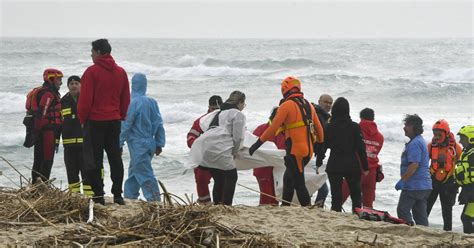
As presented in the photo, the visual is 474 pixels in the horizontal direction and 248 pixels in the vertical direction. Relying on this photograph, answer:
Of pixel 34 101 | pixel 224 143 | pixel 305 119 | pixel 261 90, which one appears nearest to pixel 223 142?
pixel 224 143

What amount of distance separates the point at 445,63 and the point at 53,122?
4508cm

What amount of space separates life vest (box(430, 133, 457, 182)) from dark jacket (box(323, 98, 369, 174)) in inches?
50.7

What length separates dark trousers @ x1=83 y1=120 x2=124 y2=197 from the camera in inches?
310

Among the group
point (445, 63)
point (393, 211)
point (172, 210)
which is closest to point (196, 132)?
point (172, 210)

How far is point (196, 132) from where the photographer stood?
9414 millimetres

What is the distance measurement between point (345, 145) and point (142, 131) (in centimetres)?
242

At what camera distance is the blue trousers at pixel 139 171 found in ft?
31.5

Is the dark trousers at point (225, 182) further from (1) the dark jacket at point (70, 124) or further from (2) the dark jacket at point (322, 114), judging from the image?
(1) the dark jacket at point (70, 124)

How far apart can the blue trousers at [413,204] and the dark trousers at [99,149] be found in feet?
11.2

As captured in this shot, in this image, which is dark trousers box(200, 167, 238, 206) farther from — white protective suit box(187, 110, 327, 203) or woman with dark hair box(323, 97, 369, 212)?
woman with dark hair box(323, 97, 369, 212)

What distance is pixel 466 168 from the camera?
370 inches

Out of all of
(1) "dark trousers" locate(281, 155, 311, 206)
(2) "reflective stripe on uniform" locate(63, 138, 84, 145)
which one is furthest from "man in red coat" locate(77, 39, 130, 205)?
(1) "dark trousers" locate(281, 155, 311, 206)

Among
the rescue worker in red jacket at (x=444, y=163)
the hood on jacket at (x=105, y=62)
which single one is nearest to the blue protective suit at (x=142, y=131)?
the hood on jacket at (x=105, y=62)

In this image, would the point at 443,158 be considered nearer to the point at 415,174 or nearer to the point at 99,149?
the point at 415,174
